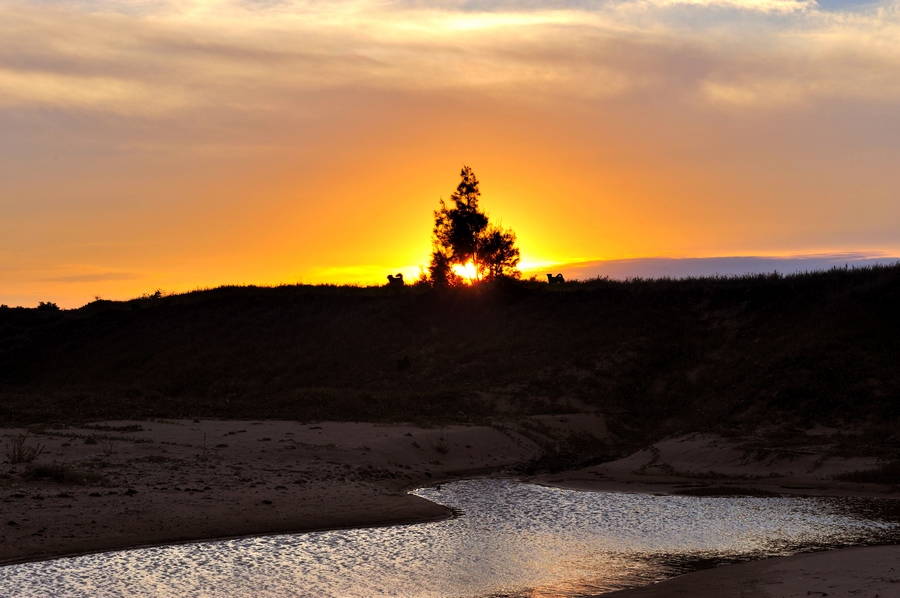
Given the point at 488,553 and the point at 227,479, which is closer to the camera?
the point at 488,553

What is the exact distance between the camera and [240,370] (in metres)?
49.7

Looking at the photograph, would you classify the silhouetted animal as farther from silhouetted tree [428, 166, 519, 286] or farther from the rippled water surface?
the rippled water surface

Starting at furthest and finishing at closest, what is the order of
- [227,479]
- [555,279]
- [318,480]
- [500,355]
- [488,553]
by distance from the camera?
[555,279]
[500,355]
[318,480]
[227,479]
[488,553]

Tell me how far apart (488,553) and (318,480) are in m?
7.20

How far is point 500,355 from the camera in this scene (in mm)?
42750

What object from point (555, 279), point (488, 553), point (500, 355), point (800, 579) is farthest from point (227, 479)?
point (555, 279)

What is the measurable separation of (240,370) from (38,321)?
32.4 m

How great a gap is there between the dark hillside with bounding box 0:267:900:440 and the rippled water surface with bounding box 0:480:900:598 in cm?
1209

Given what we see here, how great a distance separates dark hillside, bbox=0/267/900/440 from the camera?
103 ft

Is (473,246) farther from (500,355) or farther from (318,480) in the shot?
(318,480)

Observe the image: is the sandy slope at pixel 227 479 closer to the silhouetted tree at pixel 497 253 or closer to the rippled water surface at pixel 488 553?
the rippled water surface at pixel 488 553

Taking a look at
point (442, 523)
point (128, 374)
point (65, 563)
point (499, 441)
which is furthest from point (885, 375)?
point (128, 374)

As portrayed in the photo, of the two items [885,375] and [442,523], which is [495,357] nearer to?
[885,375]

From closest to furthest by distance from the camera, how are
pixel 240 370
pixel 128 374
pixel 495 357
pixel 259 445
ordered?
pixel 259 445, pixel 495 357, pixel 240 370, pixel 128 374
